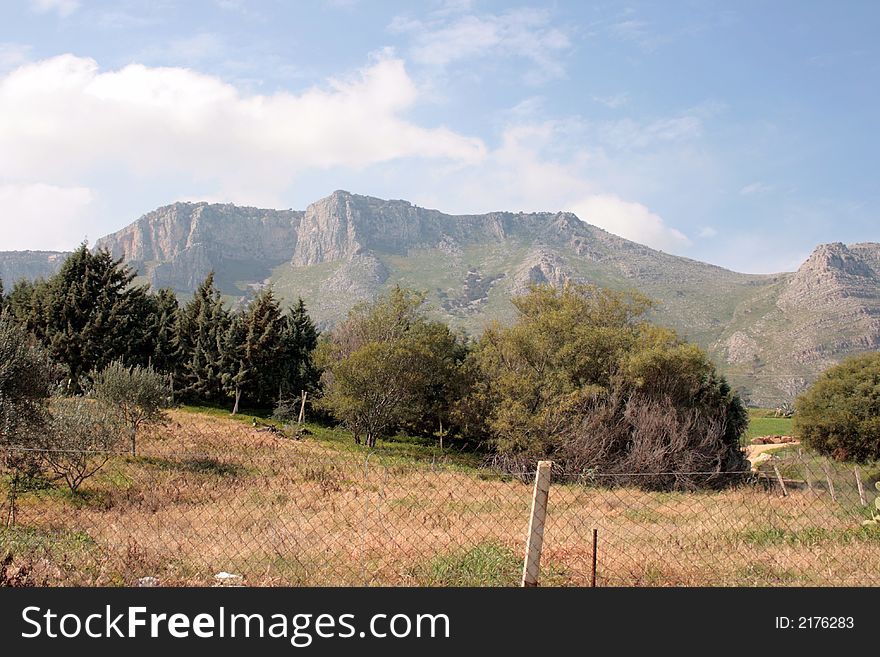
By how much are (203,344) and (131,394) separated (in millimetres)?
19655

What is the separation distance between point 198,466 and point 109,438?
254 centimetres

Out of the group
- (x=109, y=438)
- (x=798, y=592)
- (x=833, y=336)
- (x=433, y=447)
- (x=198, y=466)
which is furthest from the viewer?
(x=833, y=336)

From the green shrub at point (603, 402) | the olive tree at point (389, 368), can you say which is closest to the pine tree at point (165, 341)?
the olive tree at point (389, 368)

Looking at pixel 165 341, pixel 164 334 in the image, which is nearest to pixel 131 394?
pixel 164 334

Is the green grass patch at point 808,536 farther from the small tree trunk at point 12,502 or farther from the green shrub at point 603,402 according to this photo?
the green shrub at point 603,402

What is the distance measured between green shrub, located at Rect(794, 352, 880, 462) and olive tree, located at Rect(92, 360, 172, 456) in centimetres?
3250

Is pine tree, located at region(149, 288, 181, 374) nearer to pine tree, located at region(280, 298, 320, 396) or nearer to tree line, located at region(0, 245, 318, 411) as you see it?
tree line, located at region(0, 245, 318, 411)

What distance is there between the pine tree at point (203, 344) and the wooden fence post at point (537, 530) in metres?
33.6

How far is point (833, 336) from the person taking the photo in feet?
374

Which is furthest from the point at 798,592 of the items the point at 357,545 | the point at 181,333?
the point at 181,333

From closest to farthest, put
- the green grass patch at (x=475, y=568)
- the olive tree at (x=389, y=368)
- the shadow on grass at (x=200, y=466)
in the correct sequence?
the green grass patch at (x=475, y=568), the shadow on grass at (x=200, y=466), the olive tree at (x=389, y=368)

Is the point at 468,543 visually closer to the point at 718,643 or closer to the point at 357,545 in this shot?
the point at 357,545

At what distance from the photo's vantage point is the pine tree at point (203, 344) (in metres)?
37.1

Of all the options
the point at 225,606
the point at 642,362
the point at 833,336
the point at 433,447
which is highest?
the point at 833,336
